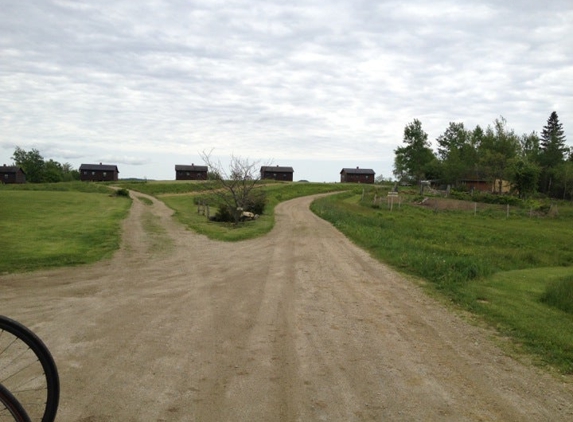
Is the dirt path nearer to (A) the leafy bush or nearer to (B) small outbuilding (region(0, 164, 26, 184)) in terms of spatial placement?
(A) the leafy bush

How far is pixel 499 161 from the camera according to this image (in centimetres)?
8581

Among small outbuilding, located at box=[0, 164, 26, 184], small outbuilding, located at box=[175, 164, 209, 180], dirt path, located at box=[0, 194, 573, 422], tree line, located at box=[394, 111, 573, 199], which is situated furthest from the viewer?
small outbuilding, located at box=[175, 164, 209, 180]

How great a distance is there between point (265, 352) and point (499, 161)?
89.0m

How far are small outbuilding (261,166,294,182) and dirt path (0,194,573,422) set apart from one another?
123976 millimetres

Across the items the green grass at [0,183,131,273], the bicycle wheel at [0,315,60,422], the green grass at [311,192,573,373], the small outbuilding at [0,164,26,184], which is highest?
the small outbuilding at [0,164,26,184]

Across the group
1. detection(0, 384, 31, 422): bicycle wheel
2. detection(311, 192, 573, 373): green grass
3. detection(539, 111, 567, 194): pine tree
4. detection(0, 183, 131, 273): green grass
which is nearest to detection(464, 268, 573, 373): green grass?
detection(311, 192, 573, 373): green grass

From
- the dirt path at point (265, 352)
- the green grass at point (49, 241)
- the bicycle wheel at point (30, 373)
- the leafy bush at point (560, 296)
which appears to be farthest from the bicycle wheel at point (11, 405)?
the leafy bush at point (560, 296)

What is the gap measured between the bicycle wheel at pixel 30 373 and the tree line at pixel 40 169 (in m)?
124

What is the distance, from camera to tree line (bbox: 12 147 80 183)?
11918 centimetres

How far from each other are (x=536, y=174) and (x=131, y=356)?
8069cm

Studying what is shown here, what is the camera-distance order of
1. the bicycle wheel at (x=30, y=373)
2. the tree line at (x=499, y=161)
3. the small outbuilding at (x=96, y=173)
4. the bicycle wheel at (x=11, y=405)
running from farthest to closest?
1. the small outbuilding at (x=96, y=173)
2. the tree line at (x=499, y=161)
3. the bicycle wheel at (x=30, y=373)
4. the bicycle wheel at (x=11, y=405)

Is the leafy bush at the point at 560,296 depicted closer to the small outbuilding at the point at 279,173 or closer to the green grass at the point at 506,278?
the green grass at the point at 506,278

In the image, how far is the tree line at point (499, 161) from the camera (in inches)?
3142

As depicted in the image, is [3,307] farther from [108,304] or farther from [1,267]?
[1,267]
